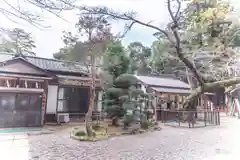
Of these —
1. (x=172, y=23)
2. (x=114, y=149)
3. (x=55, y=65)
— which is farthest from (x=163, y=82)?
(x=172, y=23)

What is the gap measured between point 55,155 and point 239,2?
289 cm

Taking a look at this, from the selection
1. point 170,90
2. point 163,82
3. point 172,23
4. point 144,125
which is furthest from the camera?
point 163,82

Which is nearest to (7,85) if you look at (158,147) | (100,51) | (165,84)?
(100,51)

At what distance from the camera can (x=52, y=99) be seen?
5598mm

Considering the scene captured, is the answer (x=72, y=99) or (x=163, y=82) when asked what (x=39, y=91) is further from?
(x=163, y=82)

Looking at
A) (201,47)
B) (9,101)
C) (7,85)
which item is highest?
(201,47)

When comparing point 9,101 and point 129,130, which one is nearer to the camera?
point 9,101

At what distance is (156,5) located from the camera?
2.42m

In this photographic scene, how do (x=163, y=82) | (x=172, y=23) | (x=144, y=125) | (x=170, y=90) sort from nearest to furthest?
(x=172, y=23), (x=144, y=125), (x=170, y=90), (x=163, y=82)

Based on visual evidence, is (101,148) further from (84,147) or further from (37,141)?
(37,141)

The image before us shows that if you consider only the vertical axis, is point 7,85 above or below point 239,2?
below

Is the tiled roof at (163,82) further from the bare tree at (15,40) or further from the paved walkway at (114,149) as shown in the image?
the bare tree at (15,40)

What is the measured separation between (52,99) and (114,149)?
3014mm

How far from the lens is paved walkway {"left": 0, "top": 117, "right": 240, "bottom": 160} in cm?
279
